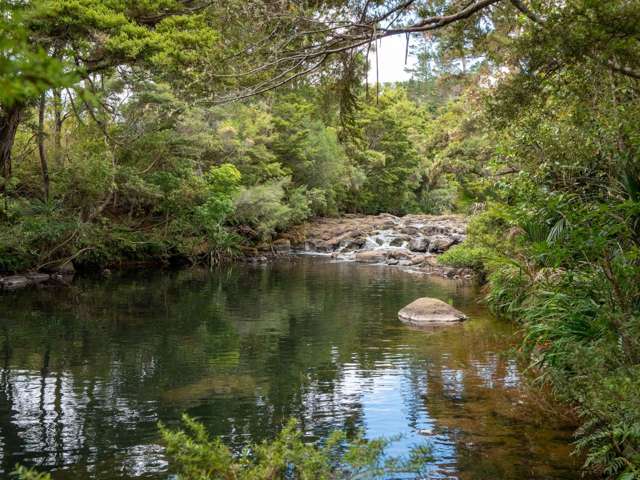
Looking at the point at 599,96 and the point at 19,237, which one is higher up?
the point at 599,96

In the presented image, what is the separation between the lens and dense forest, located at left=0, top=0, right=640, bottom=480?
17.5 feet

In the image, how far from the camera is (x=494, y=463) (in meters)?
6.16

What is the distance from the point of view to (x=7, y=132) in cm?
1739

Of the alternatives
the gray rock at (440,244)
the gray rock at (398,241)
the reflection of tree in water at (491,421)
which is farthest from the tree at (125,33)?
the gray rock at (398,241)

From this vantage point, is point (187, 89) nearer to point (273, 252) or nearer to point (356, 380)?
point (356, 380)

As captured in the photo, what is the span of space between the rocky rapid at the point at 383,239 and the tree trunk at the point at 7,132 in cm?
1449

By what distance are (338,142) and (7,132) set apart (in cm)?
936

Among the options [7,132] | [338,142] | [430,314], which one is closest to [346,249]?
[338,142]

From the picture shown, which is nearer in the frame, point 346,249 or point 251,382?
point 251,382

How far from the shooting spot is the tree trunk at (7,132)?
16547mm

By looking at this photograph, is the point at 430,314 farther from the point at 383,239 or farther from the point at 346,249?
the point at 383,239

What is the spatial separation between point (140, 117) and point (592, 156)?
18.6m

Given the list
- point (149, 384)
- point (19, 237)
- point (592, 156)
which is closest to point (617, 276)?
point (592, 156)

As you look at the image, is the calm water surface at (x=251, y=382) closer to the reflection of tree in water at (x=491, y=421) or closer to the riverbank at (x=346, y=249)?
the reflection of tree in water at (x=491, y=421)
